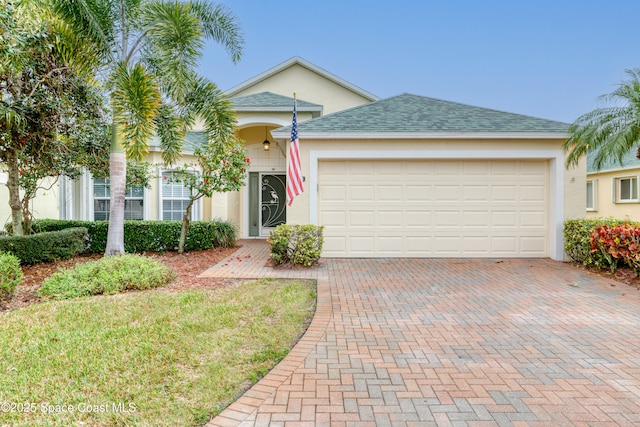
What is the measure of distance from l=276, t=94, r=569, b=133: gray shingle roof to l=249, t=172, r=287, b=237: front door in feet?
14.5

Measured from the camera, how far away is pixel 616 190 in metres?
15.7

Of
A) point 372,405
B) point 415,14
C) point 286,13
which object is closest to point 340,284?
point 372,405

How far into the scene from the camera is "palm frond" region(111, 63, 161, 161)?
22.0 feet

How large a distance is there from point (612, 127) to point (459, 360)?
344 inches

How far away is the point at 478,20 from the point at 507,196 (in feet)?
48.0

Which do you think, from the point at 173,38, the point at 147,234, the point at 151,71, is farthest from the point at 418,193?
the point at 147,234

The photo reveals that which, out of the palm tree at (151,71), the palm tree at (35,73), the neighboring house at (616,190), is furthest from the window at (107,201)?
the neighboring house at (616,190)

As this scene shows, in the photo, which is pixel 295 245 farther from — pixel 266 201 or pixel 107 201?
pixel 107 201

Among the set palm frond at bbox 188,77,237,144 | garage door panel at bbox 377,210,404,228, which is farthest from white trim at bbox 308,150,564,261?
palm frond at bbox 188,77,237,144

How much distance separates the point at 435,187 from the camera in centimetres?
959

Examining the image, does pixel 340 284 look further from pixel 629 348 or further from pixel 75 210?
pixel 75 210

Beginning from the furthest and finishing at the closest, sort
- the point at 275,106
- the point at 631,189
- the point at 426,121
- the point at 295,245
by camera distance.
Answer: the point at 631,189 → the point at 275,106 → the point at 426,121 → the point at 295,245

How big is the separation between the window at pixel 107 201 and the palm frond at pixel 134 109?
565 centimetres

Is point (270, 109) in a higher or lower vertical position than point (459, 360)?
higher
